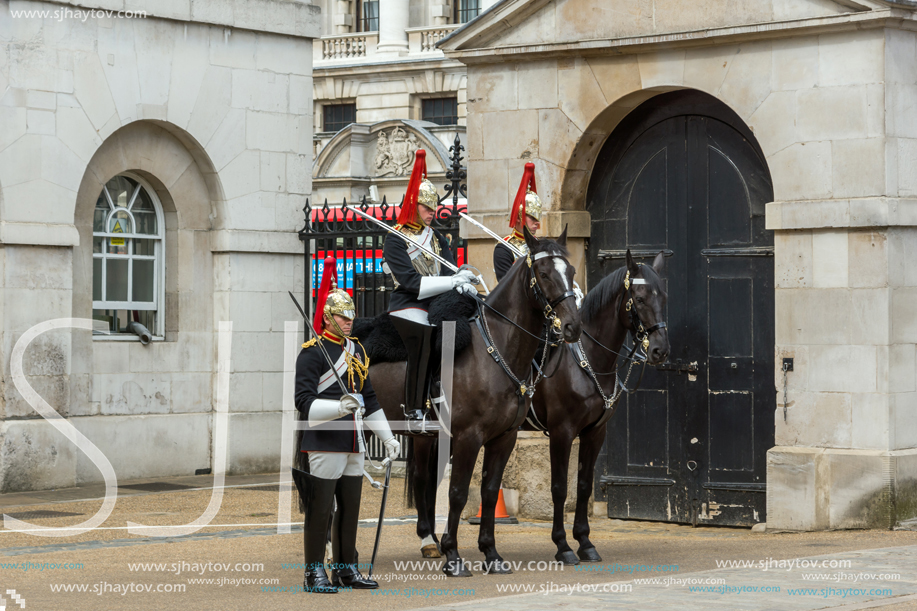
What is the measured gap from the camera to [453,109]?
1690 inches

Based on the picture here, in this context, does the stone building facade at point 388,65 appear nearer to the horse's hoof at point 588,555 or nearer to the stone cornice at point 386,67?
the stone cornice at point 386,67

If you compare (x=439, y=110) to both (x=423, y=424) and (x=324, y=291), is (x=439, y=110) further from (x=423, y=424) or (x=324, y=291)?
(x=324, y=291)

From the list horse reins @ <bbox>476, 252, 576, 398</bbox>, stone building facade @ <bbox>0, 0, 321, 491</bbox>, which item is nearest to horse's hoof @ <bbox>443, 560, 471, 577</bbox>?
horse reins @ <bbox>476, 252, 576, 398</bbox>

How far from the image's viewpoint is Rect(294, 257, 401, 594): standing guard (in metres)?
8.19

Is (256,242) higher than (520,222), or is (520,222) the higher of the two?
(256,242)

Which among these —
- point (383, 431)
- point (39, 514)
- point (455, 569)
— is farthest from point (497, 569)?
point (39, 514)

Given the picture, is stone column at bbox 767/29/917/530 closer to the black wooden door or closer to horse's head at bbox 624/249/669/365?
the black wooden door

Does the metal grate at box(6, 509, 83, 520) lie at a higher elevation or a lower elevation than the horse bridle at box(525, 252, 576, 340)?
lower

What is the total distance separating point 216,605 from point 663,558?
Result: 11.3 feet

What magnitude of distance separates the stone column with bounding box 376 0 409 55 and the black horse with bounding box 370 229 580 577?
3543 centimetres

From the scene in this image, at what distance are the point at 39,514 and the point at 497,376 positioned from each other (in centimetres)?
525

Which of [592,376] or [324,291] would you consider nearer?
[324,291]

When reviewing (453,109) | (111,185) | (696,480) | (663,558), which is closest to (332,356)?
(663,558)

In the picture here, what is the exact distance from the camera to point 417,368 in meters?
9.62
